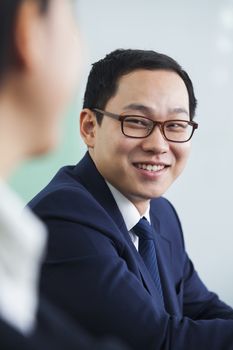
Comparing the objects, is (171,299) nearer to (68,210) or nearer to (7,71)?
(68,210)

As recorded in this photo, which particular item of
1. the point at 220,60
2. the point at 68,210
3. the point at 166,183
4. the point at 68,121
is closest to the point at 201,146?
the point at 220,60

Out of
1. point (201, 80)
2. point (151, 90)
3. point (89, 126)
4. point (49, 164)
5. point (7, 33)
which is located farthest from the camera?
point (201, 80)

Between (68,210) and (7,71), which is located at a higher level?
(7,71)

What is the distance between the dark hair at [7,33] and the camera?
34cm

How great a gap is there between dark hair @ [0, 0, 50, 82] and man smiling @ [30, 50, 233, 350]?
1.89 feet

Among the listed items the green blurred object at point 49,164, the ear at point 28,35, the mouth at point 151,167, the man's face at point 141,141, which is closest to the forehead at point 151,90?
the man's face at point 141,141

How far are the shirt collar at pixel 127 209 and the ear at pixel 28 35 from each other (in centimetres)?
75

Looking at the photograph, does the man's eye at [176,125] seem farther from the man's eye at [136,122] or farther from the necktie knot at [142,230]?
the necktie knot at [142,230]

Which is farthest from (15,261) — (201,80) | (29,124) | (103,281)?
(201,80)

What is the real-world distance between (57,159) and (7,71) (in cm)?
134

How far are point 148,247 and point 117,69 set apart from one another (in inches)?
16.4

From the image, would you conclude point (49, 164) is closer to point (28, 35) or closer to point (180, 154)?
point (180, 154)

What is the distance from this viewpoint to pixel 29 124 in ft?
1.25

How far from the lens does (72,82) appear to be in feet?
1.32
